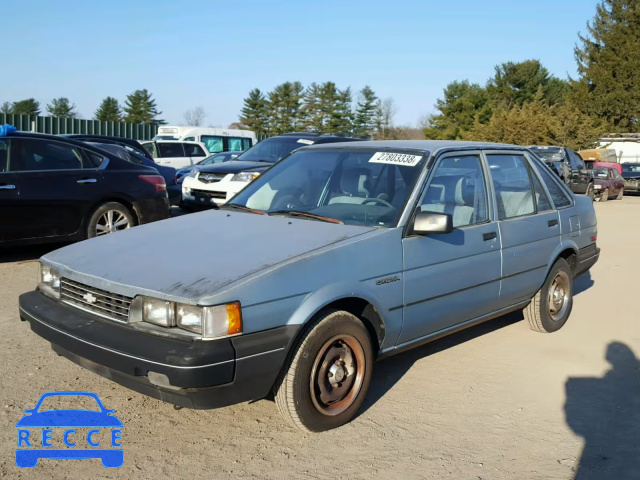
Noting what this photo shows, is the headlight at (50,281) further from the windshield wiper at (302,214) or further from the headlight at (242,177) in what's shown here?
the headlight at (242,177)

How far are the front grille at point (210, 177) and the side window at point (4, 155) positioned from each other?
4.42 meters

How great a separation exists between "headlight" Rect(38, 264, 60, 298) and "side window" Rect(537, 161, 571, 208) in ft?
13.0

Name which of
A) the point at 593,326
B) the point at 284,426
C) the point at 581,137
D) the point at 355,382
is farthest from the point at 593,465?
the point at 581,137

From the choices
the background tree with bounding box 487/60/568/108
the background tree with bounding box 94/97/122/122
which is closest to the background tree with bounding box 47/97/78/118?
the background tree with bounding box 94/97/122/122

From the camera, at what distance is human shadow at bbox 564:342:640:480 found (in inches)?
132

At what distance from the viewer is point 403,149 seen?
4621 mm

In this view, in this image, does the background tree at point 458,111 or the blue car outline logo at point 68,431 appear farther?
the background tree at point 458,111

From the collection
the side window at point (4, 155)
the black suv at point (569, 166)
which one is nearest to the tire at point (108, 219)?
the side window at point (4, 155)

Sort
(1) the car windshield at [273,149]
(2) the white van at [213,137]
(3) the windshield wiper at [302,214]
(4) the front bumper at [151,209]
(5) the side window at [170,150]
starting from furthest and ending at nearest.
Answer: (2) the white van at [213,137] → (5) the side window at [170,150] → (1) the car windshield at [273,149] → (4) the front bumper at [151,209] → (3) the windshield wiper at [302,214]

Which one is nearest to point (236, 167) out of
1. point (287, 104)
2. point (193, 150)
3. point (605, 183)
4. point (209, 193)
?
point (209, 193)

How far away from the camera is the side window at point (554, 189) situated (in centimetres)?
568

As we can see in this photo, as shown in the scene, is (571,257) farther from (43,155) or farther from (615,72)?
(615,72)

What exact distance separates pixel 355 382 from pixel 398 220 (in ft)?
3.34

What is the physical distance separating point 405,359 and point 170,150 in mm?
16675
